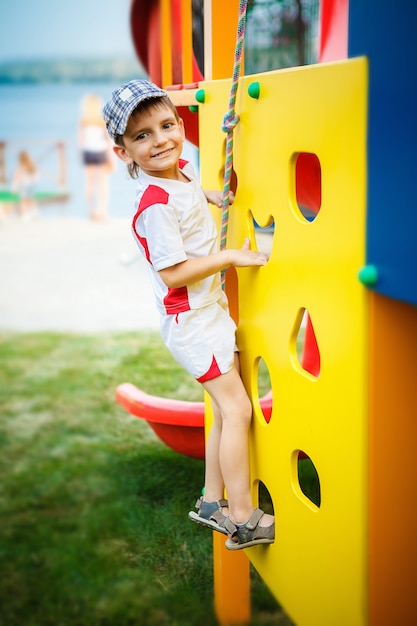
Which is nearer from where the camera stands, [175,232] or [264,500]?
[175,232]

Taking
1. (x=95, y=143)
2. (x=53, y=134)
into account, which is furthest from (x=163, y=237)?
(x=53, y=134)

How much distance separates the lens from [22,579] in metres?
2.70

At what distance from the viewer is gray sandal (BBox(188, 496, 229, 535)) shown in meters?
1.97

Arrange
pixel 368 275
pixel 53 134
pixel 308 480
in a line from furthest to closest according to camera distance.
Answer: pixel 53 134
pixel 308 480
pixel 368 275

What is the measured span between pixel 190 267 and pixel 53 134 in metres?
18.0

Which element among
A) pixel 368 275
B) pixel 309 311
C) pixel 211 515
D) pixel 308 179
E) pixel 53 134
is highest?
pixel 53 134

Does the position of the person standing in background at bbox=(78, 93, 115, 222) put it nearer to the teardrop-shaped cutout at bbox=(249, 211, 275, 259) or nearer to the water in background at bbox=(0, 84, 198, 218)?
the water in background at bbox=(0, 84, 198, 218)

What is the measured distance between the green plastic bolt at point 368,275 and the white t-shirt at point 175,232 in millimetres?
482

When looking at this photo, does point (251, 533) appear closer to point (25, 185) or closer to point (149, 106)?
point (149, 106)

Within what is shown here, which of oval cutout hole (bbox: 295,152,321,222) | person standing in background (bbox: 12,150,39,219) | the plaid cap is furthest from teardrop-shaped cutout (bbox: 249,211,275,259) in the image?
person standing in background (bbox: 12,150,39,219)

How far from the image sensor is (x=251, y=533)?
190 cm

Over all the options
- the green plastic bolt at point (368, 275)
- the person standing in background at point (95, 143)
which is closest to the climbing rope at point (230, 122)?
the green plastic bolt at point (368, 275)

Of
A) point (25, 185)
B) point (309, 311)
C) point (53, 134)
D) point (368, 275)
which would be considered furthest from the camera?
point (53, 134)

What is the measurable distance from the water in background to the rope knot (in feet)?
30.6
